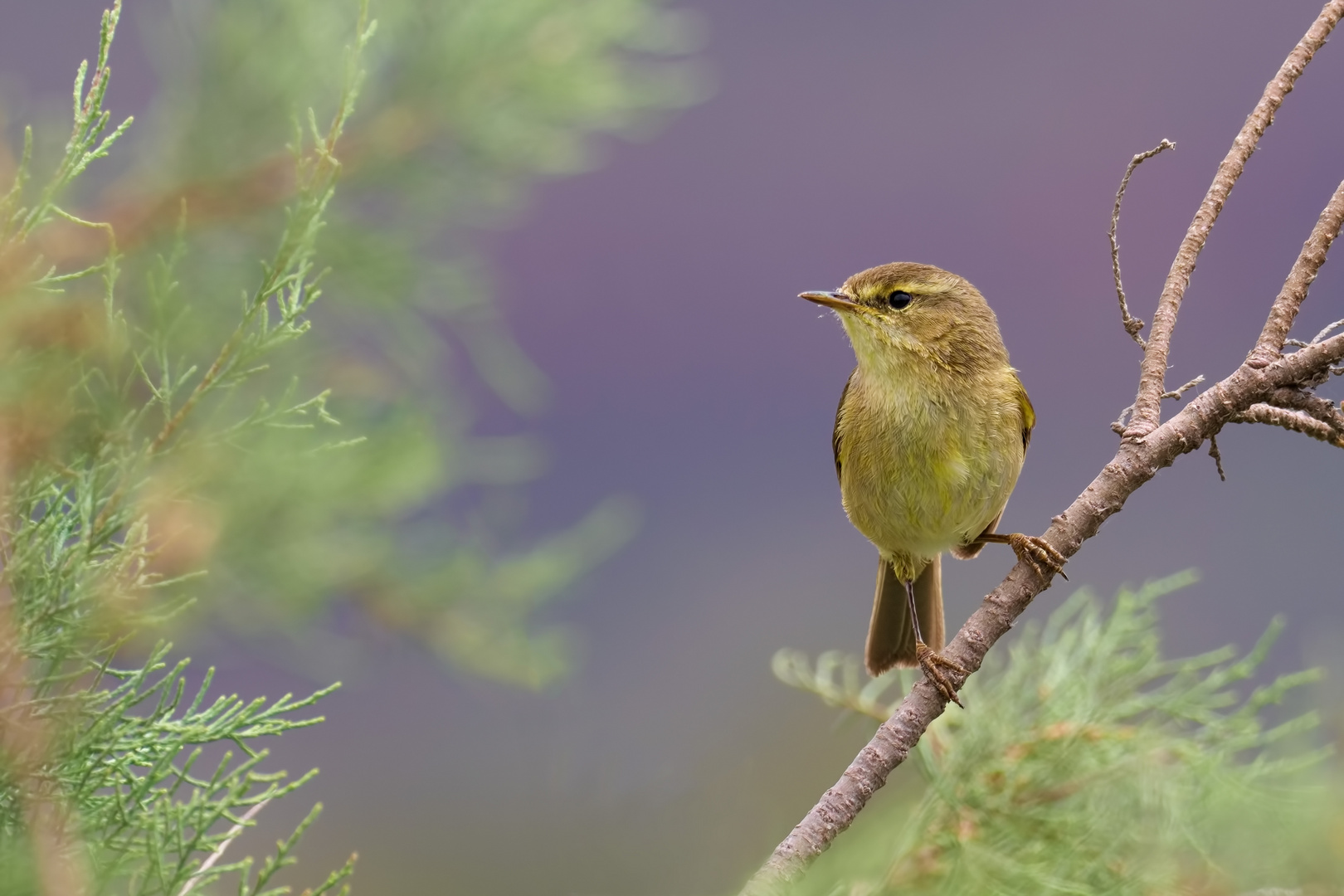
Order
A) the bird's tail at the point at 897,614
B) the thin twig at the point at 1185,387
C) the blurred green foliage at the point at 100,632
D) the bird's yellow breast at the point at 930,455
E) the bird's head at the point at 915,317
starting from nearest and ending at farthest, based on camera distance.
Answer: the blurred green foliage at the point at 100,632, the thin twig at the point at 1185,387, the bird's yellow breast at the point at 930,455, the bird's head at the point at 915,317, the bird's tail at the point at 897,614

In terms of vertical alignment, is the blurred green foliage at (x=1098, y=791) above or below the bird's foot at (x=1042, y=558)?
below

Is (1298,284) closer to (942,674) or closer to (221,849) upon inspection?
(942,674)

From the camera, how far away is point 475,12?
282 centimetres

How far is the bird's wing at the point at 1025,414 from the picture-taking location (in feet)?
7.52

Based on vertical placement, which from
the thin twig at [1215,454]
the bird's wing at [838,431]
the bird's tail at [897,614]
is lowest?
the bird's tail at [897,614]

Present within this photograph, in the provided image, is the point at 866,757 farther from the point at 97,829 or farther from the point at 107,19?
the point at 107,19

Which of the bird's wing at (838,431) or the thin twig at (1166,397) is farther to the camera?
the bird's wing at (838,431)

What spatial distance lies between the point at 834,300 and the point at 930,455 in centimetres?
38

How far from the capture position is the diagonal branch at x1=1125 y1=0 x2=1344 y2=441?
1299mm

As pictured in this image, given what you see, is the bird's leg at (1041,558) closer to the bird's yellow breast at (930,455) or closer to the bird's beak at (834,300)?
the bird's yellow breast at (930,455)

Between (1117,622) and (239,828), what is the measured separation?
1.23 meters

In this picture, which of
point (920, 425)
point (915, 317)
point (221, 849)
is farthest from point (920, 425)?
point (221, 849)

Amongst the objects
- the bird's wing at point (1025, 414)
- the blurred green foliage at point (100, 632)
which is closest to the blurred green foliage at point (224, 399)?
the blurred green foliage at point (100, 632)

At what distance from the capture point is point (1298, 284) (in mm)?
1255
